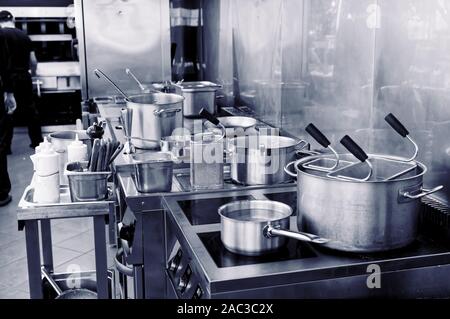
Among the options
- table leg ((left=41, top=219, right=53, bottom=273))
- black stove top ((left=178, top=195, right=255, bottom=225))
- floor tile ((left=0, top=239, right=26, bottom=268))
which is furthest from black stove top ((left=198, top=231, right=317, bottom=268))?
floor tile ((left=0, top=239, right=26, bottom=268))

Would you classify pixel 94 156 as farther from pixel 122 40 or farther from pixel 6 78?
pixel 6 78

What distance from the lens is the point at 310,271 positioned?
1.53 meters

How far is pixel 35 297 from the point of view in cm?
238

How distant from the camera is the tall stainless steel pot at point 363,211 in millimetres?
1549

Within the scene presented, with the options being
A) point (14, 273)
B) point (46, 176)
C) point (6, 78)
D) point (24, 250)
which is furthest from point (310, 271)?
point (6, 78)

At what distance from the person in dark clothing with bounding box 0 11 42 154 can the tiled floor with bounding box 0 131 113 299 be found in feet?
6.57

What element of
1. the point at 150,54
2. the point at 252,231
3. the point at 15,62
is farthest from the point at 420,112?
the point at 15,62

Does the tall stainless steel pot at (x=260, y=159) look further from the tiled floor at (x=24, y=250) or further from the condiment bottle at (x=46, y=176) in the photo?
the tiled floor at (x=24, y=250)

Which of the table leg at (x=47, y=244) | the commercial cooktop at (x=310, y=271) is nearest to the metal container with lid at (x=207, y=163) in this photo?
the commercial cooktop at (x=310, y=271)

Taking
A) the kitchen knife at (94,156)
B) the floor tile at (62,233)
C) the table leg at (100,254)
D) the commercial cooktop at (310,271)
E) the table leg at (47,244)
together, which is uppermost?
the kitchen knife at (94,156)

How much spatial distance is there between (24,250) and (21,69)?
3717mm

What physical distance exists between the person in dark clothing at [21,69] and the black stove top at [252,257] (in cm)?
529

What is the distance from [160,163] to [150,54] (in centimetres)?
356

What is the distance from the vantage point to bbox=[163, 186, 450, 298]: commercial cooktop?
59.2 inches
